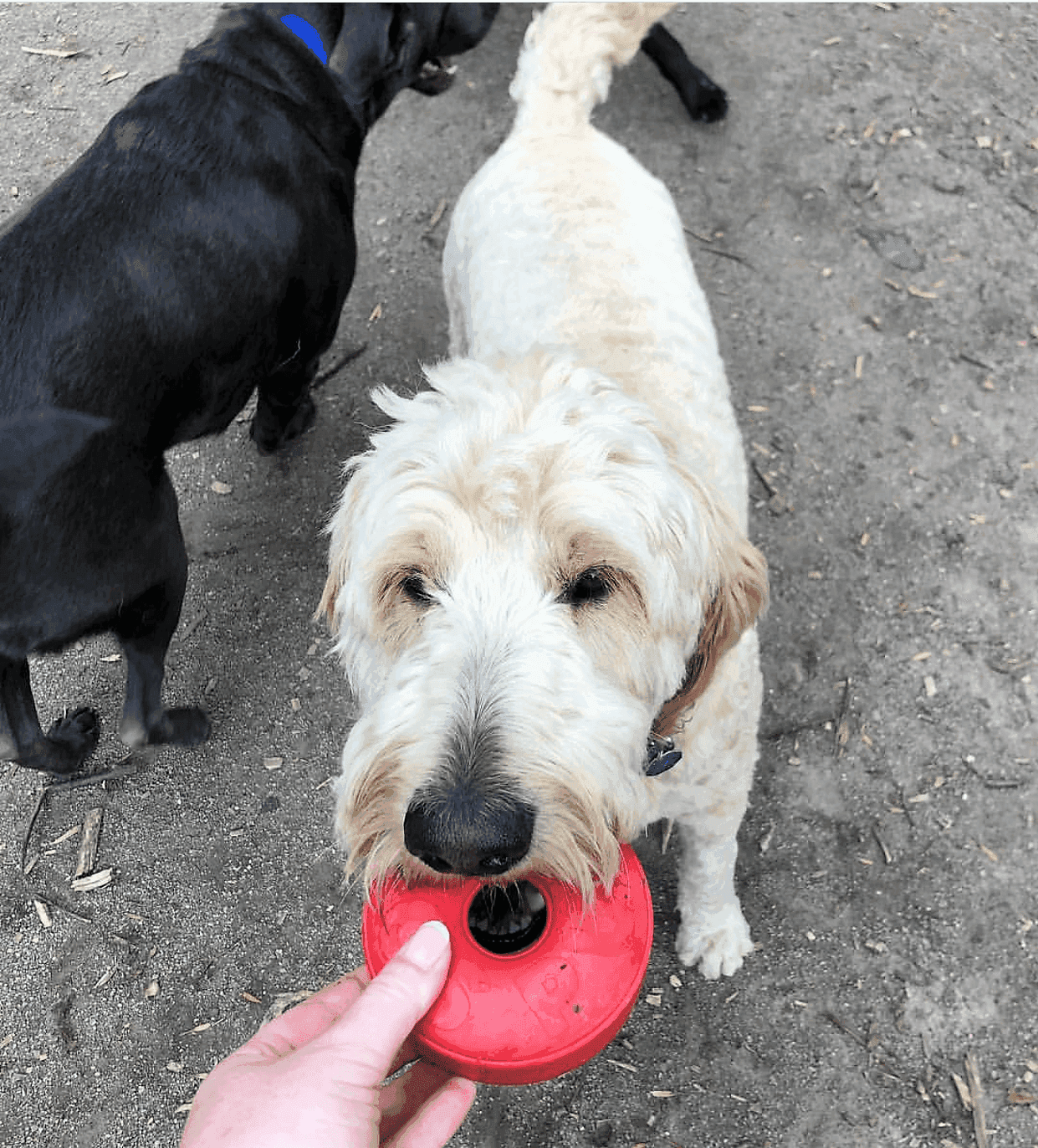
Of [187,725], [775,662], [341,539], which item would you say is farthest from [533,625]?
[187,725]

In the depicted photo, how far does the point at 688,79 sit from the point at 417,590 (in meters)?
3.91

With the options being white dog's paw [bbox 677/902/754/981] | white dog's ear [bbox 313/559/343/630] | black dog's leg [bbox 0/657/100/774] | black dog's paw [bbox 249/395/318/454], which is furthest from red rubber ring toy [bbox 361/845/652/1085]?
black dog's paw [bbox 249/395/318/454]

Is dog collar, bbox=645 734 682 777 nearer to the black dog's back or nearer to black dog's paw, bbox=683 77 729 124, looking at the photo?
the black dog's back

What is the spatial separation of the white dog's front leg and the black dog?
5.93ft

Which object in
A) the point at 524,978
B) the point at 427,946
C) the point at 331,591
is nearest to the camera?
the point at 427,946

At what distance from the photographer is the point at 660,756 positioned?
6.66 ft

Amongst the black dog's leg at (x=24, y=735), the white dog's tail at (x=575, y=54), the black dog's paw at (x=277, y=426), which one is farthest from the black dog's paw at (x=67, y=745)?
the white dog's tail at (x=575, y=54)

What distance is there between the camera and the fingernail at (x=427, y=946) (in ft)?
5.38

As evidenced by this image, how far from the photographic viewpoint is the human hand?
1.47 m

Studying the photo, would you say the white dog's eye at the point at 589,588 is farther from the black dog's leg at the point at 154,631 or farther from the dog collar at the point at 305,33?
the dog collar at the point at 305,33

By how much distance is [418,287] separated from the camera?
4320mm

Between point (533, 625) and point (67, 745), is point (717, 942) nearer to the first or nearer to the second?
point (533, 625)

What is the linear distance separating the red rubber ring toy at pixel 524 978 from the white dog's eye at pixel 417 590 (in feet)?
1.79

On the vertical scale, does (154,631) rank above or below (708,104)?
below
